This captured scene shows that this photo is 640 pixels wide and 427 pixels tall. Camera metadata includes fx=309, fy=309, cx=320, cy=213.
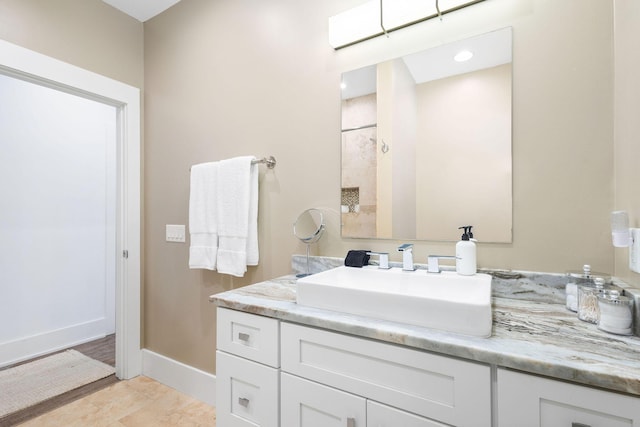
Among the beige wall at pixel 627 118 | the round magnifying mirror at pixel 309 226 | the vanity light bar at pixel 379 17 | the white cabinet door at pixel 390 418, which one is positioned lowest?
Result: the white cabinet door at pixel 390 418

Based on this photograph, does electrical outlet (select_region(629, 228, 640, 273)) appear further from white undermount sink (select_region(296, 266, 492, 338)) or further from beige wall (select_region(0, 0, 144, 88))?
beige wall (select_region(0, 0, 144, 88))

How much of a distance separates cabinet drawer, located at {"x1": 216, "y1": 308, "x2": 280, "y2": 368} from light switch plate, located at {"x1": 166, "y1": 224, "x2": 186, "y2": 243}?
109 centimetres

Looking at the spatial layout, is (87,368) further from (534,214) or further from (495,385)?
(534,214)

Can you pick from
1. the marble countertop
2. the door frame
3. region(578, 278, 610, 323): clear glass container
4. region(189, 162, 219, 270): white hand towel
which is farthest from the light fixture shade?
the door frame

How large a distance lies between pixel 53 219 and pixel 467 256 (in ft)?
10.5

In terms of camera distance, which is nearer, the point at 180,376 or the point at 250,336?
the point at 250,336

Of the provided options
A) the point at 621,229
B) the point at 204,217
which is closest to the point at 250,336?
the point at 204,217

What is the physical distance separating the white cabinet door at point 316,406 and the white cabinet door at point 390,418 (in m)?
0.02

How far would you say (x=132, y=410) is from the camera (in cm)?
181

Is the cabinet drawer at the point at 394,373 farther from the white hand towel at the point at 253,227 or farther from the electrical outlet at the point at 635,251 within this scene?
the white hand towel at the point at 253,227

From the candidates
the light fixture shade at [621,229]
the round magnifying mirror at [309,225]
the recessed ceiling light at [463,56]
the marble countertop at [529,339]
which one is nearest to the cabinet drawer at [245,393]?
the marble countertop at [529,339]

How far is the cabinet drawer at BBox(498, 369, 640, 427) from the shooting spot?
0.57 m

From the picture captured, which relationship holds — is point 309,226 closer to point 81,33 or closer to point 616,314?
point 616,314

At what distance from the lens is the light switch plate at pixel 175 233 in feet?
6.80
